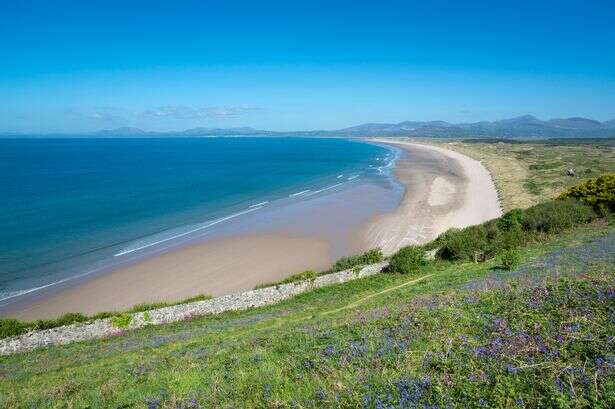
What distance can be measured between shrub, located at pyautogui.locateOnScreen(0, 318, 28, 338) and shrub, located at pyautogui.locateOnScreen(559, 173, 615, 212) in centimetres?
3525

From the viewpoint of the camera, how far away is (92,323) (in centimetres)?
1906

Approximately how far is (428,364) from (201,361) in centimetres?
640

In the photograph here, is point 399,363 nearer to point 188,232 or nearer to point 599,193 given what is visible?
point 599,193

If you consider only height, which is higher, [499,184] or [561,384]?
[561,384]

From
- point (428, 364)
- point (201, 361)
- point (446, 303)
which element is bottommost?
point (201, 361)

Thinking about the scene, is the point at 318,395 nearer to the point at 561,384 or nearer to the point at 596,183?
the point at 561,384

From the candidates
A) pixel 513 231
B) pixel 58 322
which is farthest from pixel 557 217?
pixel 58 322

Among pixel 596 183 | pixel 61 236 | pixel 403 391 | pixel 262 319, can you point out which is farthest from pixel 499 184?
pixel 403 391

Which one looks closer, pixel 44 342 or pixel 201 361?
pixel 201 361

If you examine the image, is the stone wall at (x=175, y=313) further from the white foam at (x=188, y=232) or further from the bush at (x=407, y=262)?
the white foam at (x=188, y=232)

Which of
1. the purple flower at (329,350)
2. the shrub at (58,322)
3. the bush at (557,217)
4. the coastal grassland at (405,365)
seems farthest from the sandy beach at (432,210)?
the purple flower at (329,350)

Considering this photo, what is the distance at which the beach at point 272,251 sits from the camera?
27.8 m

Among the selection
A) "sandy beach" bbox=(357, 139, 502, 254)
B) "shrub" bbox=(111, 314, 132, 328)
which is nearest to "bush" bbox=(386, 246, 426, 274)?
"sandy beach" bbox=(357, 139, 502, 254)

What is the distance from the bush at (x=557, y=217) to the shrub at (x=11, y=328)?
2963 cm
